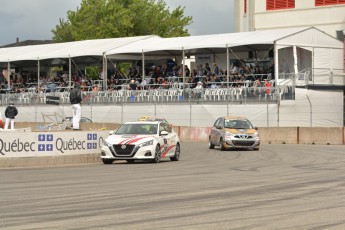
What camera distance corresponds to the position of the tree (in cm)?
8375

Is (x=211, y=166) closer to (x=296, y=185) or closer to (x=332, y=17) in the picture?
(x=296, y=185)

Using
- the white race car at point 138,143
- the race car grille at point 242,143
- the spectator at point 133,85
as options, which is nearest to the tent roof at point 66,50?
the spectator at point 133,85

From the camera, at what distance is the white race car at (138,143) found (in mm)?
27359

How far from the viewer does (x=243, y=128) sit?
3712 centimetres

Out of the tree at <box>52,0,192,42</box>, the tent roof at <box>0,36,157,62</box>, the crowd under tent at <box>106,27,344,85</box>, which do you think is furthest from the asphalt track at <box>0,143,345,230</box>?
the tree at <box>52,0,192,42</box>

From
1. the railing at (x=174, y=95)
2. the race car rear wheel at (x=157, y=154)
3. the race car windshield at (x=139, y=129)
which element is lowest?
the race car rear wheel at (x=157, y=154)

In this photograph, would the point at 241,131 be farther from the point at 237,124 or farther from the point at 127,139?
the point at 127,139

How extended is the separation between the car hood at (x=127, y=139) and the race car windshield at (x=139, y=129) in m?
0.58

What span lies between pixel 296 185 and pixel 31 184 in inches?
223

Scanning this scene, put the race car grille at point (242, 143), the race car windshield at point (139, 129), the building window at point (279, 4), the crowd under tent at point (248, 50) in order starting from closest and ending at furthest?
the race car windshield at point (139, 129) < the race car grille at point (242, 143) < the crowd under tent at point (248, 50) < the building window at point (279, 4)

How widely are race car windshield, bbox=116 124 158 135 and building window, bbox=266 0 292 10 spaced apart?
42.5 metres

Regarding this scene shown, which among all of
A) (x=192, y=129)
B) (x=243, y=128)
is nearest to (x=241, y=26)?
(x=192, y=129)

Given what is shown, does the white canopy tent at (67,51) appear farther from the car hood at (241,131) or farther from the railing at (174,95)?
the car hood at (241,131)

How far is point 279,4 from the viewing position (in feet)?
230
